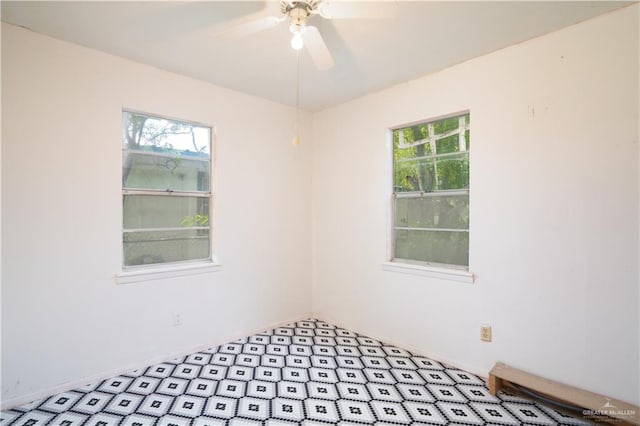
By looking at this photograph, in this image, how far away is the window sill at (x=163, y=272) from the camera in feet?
8.26

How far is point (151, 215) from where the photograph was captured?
2.73 metres

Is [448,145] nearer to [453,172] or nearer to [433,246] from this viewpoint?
[453,172]

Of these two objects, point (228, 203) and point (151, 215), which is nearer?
point (151, 215)

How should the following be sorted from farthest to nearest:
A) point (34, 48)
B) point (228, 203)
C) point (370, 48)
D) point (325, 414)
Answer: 1. point (228, 203)
2. point (370, 48)
3. point (34, 48)
4. point (325, 414)

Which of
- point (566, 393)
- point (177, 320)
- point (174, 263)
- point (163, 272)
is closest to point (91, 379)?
point (177, 320)

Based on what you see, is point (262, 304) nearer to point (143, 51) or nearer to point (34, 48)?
point (143, 51)

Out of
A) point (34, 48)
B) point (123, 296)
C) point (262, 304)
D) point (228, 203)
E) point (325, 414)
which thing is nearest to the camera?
point (325, 414)

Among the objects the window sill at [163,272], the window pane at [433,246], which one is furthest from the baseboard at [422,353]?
the window sill at [163,272]

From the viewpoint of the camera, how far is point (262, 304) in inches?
134

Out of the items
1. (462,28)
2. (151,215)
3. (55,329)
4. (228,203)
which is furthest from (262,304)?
(462,28)

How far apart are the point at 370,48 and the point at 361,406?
7.91 feet

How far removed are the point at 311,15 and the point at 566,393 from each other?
2695 millimetres

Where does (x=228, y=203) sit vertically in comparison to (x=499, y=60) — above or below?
below

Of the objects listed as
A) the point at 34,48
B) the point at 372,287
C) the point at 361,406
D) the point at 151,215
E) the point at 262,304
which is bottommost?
the point at 361,406
